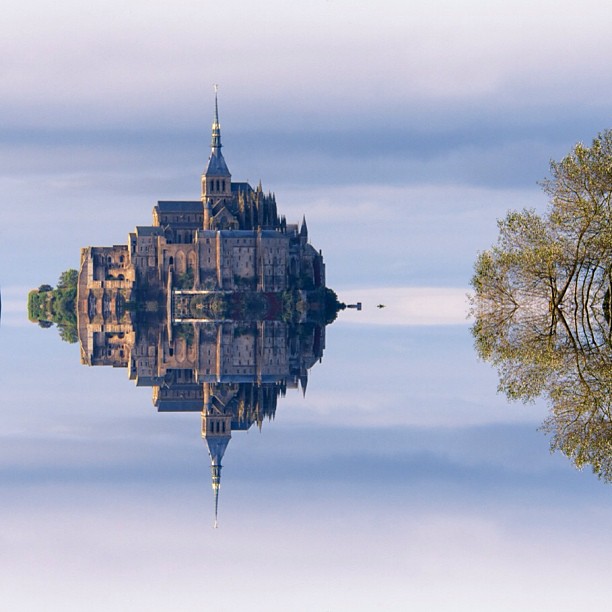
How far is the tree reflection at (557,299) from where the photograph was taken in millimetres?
54438

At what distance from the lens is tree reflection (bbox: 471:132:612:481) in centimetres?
5444

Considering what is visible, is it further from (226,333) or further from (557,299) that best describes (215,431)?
(226,333)

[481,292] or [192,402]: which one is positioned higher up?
[481,292]

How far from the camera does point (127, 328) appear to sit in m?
172

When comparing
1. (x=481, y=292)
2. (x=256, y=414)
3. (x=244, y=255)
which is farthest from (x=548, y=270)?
(x=244, y=255)

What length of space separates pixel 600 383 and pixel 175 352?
3085 inches

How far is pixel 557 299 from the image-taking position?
94.9 metres

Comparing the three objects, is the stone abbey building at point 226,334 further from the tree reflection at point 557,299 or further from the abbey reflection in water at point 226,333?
the tree reflection at point 557,299

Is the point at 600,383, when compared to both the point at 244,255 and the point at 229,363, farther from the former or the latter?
the point at 244,255

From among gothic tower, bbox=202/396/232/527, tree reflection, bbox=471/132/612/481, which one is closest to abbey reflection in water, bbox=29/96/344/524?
gothic tower, bbox=202/396/232/527

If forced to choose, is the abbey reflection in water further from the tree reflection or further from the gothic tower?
the tree reflection

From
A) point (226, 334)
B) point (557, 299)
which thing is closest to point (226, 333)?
point (226, 334)

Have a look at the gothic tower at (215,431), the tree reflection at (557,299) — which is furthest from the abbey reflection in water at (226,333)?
the tree reflection at (557,299)

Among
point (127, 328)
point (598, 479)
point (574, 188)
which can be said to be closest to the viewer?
point (598, 479)
